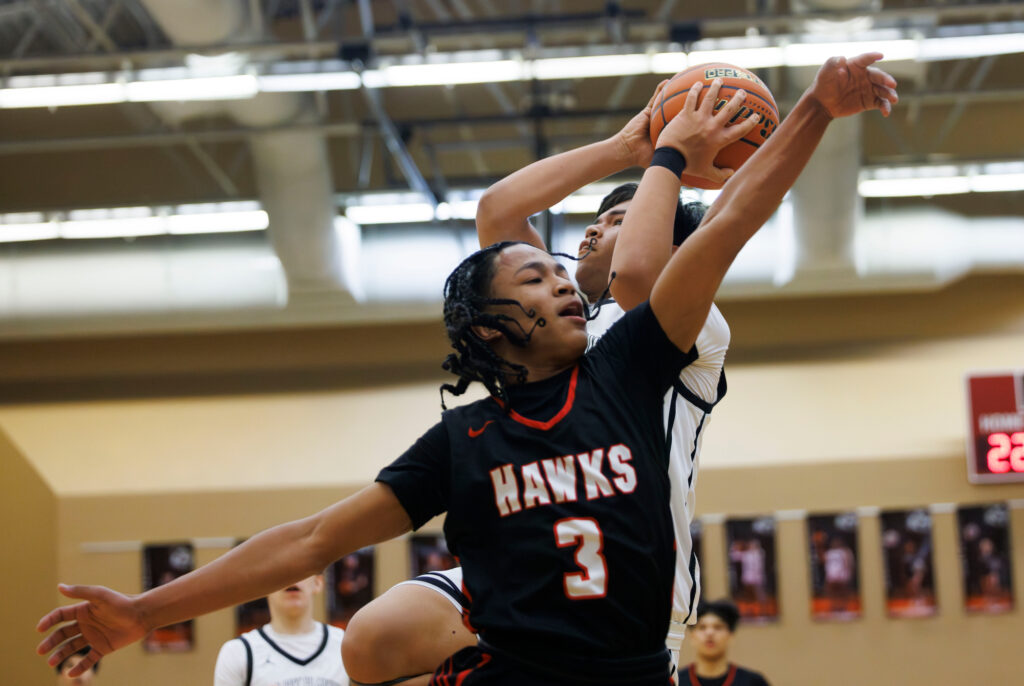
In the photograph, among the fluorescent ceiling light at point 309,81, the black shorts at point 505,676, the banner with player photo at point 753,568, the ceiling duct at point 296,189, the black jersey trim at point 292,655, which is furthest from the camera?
the ceiling duct at point 296,189

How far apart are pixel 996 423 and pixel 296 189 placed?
20.7ft

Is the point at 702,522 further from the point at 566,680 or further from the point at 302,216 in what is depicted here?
the point at 566,680

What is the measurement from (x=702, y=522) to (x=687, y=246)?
310 inches

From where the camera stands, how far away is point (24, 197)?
1148cm

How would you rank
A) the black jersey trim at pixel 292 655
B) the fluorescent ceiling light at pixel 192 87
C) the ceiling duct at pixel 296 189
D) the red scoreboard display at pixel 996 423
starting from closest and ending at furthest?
the black jersey trim at pixel 292 655 < the fluorescent ceiling light at pixel 192 87 < the red scoreboard display at pixel 996 423 < the ceiling duct at pixel 296 189

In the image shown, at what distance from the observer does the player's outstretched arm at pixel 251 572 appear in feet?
6.29

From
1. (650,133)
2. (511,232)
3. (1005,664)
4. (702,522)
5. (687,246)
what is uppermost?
(650,133)

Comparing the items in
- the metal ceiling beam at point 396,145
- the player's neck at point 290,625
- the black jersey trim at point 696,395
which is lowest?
the player's neck at point 290,625

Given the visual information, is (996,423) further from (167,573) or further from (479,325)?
(479,325)

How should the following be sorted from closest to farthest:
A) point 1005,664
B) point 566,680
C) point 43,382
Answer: point 566,680, point 1005,664, point 43,382

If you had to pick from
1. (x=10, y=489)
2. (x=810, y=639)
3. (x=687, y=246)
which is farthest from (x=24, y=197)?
(x=687, y=246)

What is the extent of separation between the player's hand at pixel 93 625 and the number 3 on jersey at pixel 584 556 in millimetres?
792

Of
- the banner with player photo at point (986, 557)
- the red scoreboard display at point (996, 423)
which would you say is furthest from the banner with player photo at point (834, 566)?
the red scoreboard display at point (996, 423)

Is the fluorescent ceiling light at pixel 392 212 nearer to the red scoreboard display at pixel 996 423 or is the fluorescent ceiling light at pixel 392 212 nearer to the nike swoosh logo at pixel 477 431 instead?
the red scoreboard display at pixel 996 423
